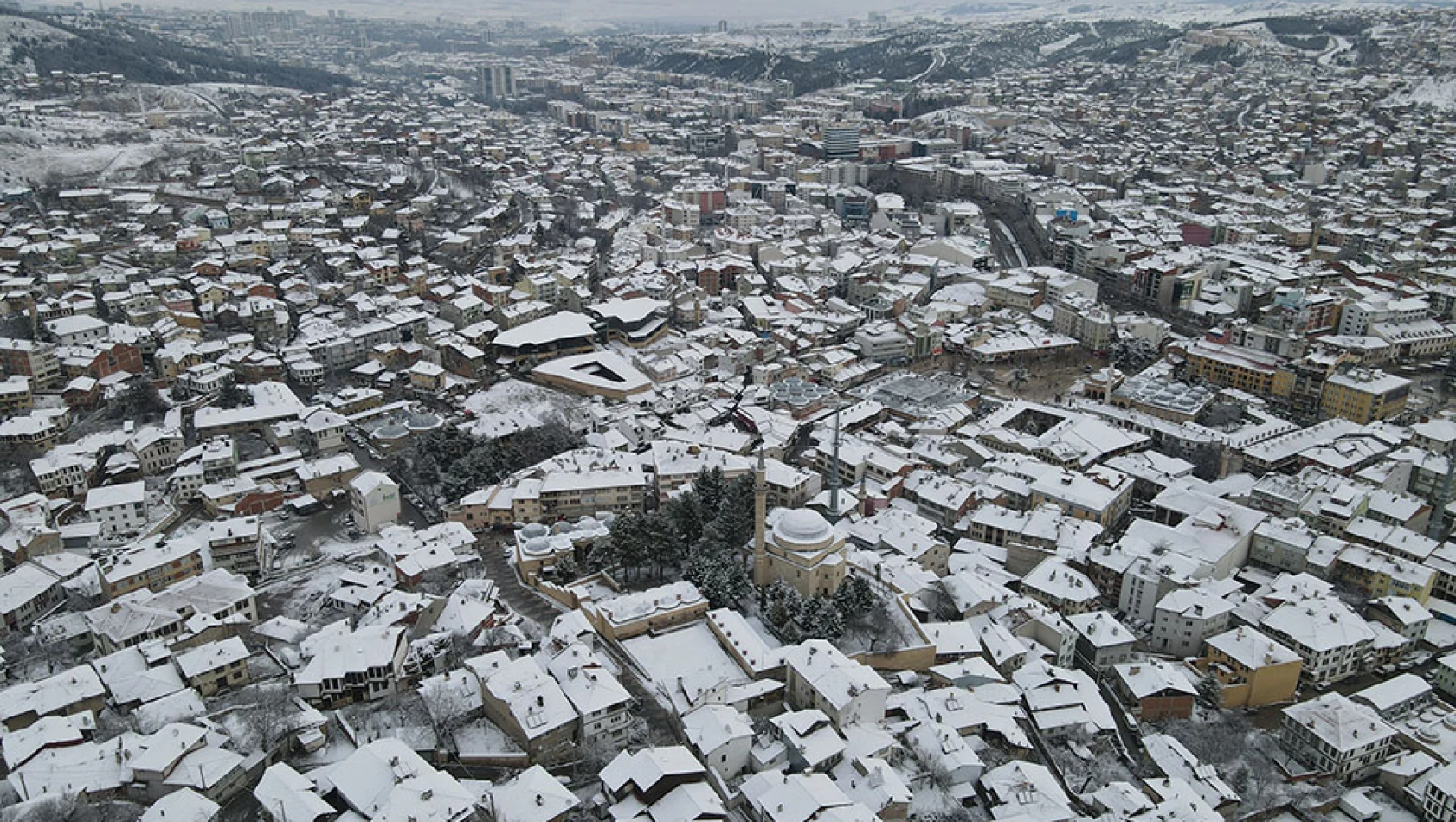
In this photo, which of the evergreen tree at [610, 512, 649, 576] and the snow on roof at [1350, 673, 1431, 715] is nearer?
the snow on roof at [1350, 673, 1431, 715]

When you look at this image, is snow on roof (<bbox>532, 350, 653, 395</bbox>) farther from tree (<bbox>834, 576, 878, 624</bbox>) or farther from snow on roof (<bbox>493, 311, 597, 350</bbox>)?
tree (<bbox>834, 576, 878, 624</bbox>)

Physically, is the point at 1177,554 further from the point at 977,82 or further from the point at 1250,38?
the point at 1250,38

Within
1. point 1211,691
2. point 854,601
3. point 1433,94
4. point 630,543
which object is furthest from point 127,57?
point 1433,94

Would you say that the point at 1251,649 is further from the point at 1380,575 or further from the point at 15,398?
the point at 15,398

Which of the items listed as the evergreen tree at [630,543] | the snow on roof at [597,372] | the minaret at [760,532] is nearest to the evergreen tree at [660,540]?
the evergreen tree at [630,543]

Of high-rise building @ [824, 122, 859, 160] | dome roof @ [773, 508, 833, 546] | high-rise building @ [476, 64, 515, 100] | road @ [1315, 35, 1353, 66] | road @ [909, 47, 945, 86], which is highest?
→ road @ [1315, 35, 1353, 66]

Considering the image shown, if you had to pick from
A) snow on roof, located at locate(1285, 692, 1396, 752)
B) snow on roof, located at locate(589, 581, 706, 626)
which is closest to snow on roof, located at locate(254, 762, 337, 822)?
snow on roof, located at locate(589, 581, 706, 626)
